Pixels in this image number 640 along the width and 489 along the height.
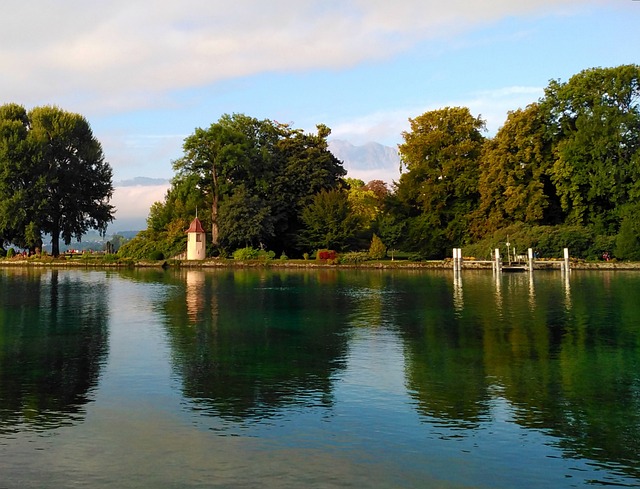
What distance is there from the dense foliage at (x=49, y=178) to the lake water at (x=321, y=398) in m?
48.5

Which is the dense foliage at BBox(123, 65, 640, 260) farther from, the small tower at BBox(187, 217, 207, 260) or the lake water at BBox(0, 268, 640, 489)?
the lake water at BBox(0, 268, 640, 489)

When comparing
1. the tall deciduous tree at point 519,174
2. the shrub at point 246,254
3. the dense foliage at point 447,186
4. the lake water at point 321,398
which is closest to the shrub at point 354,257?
the dense foliage at point 447,186

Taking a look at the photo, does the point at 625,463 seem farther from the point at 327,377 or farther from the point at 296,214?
the point at 296,214

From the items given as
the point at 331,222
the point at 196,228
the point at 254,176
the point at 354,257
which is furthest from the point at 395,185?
the point at 196,228

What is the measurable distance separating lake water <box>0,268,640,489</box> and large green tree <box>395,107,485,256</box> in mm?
42997

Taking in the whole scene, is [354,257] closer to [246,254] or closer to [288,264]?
[288,264]

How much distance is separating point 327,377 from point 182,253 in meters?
59.0

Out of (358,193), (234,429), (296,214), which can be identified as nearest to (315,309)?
(234,429)

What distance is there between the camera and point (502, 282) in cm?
4409

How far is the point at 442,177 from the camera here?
70688 mm

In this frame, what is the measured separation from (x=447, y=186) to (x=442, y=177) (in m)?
1.46

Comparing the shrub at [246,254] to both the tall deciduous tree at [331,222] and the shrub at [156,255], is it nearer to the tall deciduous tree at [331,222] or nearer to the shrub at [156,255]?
the tall deciduous tree at [331,222]

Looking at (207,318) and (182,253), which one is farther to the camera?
(182,253)

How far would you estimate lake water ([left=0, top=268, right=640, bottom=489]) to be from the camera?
9.06 meters
